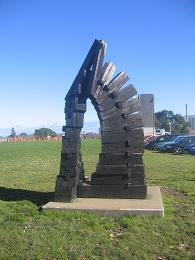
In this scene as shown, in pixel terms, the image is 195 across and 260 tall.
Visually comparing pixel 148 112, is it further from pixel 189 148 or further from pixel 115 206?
pixel 115 206

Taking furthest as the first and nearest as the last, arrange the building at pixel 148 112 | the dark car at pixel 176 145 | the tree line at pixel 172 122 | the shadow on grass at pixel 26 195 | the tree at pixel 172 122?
the tree line at pixel 172 122 → the tree at pixel 172 122 → the building at pixel 148 112 → the dark car at pixel 176 145 → the shadow on grass at pixel 26 195

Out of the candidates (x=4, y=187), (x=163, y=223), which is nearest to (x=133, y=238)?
(x=163, y=223)

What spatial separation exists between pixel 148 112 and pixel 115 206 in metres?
61.6

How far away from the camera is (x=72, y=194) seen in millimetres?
9625

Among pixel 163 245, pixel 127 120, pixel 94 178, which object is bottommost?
pixel 163 245

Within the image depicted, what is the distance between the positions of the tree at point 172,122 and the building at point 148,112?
4850 cm

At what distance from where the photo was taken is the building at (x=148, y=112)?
68.2 m

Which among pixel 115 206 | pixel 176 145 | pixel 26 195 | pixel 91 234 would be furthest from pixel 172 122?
pixel 91 234

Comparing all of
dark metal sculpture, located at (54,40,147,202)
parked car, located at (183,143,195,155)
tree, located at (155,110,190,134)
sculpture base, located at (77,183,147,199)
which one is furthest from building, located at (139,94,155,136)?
sculpture base, located at (77,183,147,199)

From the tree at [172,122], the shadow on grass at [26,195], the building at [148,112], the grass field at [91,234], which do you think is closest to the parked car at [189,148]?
the shadow on grass at [26,195]

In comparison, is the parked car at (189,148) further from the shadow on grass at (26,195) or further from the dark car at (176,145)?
the shadow on grass at (26,195)

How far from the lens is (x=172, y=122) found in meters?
132

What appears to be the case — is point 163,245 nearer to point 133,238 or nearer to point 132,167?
point 133,238

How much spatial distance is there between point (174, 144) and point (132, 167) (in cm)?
2664
